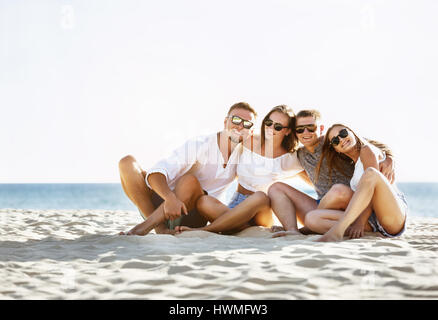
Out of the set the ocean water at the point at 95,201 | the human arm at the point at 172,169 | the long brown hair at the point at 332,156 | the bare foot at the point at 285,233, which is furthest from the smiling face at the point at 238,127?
the ocean water at the point at 95,201

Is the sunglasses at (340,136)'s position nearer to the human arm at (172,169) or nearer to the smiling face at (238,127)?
the smiling face at (238,127)

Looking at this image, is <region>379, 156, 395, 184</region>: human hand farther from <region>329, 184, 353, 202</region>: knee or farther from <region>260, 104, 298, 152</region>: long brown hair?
<region>260, 104, 298, 152</region>: long brown hair

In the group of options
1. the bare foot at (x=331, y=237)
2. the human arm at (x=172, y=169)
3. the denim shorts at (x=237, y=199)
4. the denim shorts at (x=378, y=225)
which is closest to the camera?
the bare foot at (x=331, y=237)

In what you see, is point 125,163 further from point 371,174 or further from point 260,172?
point 371,174

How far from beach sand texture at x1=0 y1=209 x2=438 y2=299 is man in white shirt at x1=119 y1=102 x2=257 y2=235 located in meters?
0.49

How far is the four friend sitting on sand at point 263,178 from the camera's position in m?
3.65

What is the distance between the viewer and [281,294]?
202 cm

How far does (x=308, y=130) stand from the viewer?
12.9ft

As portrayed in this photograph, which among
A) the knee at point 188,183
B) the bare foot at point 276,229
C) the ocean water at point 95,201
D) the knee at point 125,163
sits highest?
the knee at point 125,163

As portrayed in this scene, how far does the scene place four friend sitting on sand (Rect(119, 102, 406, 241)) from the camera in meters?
3.65

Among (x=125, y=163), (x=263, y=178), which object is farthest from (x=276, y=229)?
(x=125, y=163)

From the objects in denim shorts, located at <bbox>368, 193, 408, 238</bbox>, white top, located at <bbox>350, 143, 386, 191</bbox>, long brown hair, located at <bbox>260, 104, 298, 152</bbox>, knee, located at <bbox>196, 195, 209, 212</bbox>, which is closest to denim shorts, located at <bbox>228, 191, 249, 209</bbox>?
knee, located at <bbox>196, 195, 209, 212</bbox>
